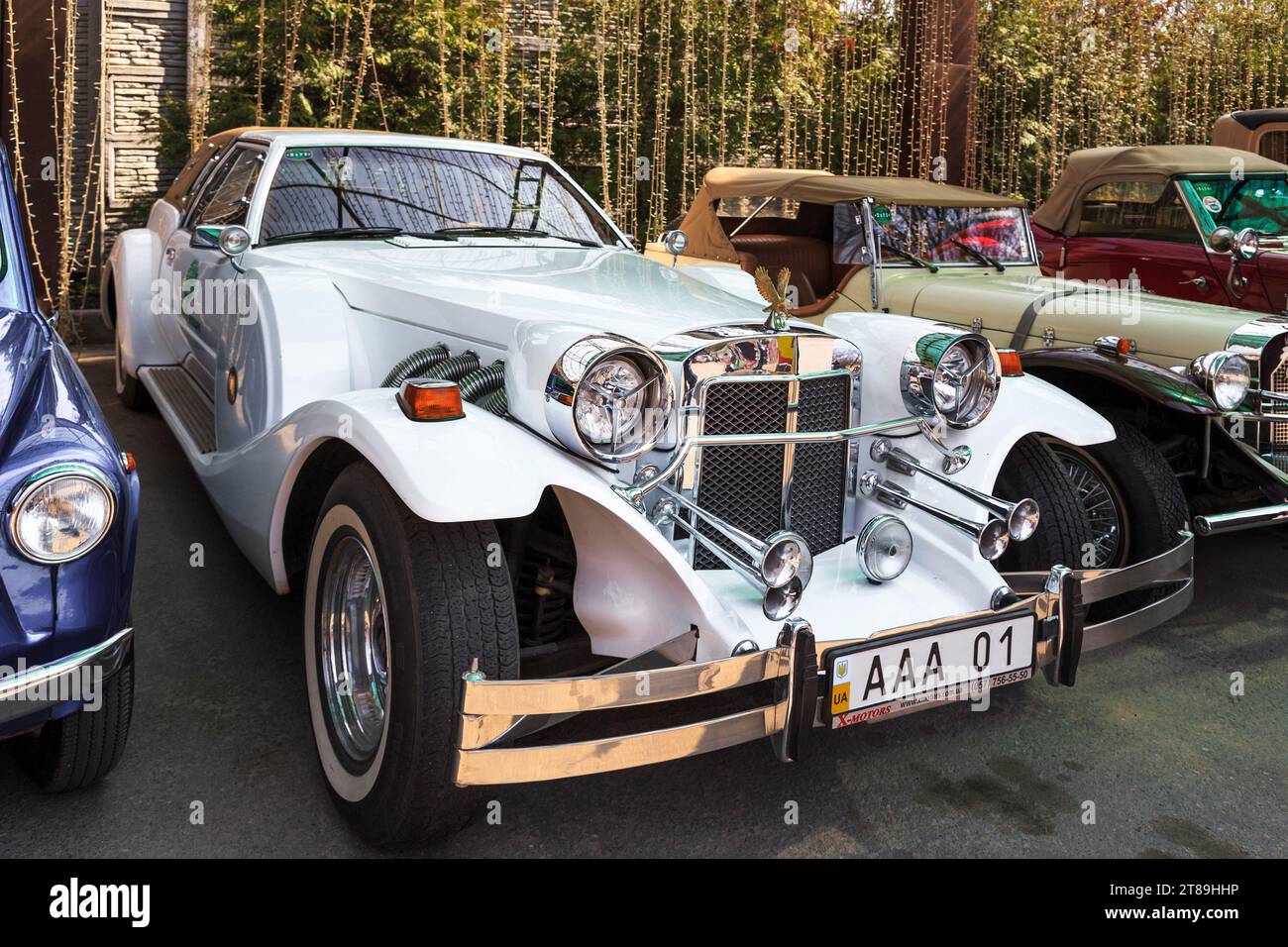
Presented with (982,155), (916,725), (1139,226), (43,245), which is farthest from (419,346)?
(982,155)

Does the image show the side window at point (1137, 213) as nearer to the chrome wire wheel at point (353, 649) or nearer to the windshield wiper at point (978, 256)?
the windshield wiper at point (978, 256)

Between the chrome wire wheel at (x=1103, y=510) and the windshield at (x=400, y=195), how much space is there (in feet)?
6.51

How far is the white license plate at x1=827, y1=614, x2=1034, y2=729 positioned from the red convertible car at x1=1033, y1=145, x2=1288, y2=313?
359 centimetres

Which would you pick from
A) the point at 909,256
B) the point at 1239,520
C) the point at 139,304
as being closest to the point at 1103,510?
the point at 1239,520

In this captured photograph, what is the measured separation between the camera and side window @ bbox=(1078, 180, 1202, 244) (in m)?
5.71

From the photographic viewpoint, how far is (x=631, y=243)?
4.42 m

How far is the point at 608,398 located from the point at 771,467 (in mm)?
552

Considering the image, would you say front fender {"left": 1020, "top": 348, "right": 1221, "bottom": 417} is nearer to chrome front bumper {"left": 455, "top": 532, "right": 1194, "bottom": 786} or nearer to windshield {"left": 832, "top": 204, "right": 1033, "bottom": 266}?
windshield {"left": 832, "top": 204, "right": 1033, "bottom": 266}

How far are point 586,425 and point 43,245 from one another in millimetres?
6633

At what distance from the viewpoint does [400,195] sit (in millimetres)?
3957

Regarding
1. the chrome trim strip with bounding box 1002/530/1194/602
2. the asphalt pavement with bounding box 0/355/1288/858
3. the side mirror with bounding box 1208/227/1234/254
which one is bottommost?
the asphalt pavement with bounding box 0/355/1288/858

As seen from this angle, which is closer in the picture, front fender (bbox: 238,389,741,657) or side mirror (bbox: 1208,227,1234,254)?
front fender (bbox: 238,389,741,657)

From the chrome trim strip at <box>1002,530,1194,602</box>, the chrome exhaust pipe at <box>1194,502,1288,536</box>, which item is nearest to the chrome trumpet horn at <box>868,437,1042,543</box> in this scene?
the chrome trim strip at <box>1002,530,1194,602</box>

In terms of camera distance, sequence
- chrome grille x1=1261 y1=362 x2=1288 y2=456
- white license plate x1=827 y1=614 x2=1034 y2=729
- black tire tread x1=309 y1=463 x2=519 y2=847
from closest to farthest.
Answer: black tire tread x1=309 y1=463 x2=519 y2=847, white license plate x1=827 y1=614 x2=1034 y2=729, chrome grille x1=1261 y1=362 x2=1288 y2=456
